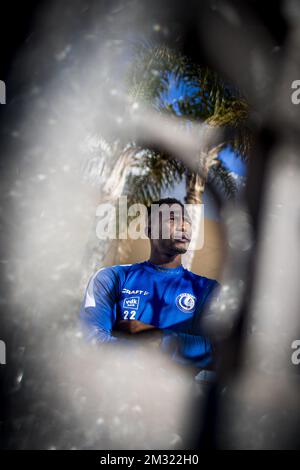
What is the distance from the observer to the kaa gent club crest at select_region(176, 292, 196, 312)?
0.65m

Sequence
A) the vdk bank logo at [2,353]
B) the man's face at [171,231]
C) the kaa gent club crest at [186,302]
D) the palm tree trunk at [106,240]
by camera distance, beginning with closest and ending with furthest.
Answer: the vdk bank logo at [2,353], the palm tree trunk at [106,240], the kaa gent club crest at [186,302], the man's face at [171,231]

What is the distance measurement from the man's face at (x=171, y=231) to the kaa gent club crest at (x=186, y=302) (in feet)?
0.47

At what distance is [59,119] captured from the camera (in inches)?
17.3

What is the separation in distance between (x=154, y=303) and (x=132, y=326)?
11 centimetres

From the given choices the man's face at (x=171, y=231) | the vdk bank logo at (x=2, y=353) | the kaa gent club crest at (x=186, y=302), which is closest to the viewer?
the vdk bank logo at (x=2, y=353)

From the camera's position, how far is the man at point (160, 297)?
1.82ft

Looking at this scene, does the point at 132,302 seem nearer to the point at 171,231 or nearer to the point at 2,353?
the point at 171,231

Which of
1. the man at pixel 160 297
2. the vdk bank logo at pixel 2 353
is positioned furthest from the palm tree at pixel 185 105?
the vdk bank logo at pixel 2 353

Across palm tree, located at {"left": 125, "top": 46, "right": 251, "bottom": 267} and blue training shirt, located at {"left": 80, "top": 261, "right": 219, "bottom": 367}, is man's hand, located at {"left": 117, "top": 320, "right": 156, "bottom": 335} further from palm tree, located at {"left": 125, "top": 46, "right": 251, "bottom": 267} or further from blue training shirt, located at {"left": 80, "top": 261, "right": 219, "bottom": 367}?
palm tree, located at {"left": 125, "top": 46, "right": 251, "bottom": 267}

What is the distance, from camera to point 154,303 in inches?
27.3

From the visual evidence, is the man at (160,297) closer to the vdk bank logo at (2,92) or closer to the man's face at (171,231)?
the man's face at (171,231)

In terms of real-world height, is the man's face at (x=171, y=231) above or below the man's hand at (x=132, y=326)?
above

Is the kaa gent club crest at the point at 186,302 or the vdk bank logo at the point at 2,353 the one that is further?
the kaa gent club crest at the point at 186,302

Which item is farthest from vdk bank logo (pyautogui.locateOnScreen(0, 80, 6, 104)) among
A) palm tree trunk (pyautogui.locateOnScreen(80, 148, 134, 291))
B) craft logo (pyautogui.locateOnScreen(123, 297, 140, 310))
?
craft logo (pyautogui.locateOnScreen(123, 297, 140, 310))
